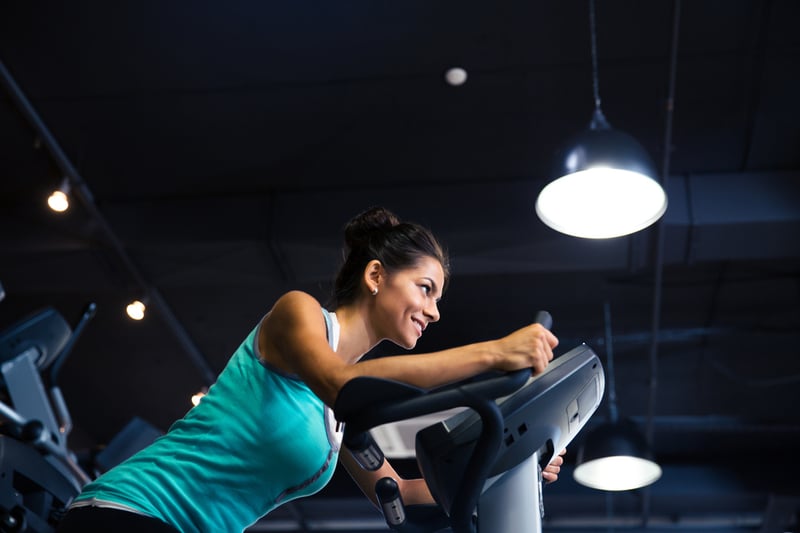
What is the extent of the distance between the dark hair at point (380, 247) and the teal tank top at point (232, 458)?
17 cm

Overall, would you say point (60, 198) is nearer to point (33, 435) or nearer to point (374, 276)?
point (33, 435)

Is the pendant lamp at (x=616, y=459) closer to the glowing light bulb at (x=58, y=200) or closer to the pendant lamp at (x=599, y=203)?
the pendant lamp at (x=599, y=203)

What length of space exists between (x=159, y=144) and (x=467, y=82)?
146 cm

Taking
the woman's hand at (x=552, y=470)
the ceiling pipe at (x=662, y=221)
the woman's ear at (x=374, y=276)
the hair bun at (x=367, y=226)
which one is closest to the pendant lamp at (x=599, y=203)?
the ceiling pipe at (x=662, y=221)

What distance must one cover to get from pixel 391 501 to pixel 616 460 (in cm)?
407

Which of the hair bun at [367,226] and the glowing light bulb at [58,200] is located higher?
the glowing light bulb at [58,200]

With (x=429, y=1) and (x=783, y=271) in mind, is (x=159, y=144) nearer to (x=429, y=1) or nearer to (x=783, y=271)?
(x=429, y=1)

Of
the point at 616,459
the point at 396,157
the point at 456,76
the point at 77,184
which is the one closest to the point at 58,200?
the point at 77,184

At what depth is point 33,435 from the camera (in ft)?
9.71

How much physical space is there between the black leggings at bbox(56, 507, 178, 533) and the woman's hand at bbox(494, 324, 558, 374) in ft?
1.62

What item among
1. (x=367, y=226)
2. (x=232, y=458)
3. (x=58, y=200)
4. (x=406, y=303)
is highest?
(x=58, y=200)

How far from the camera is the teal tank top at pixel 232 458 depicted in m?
1.26

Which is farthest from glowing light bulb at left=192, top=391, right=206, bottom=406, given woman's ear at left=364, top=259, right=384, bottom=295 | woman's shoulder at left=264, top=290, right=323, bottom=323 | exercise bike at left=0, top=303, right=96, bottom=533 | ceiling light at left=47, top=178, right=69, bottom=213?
ceiling light at left=47, top=178, right=69, bottom=213

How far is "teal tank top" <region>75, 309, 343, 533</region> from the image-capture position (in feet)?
4.13
